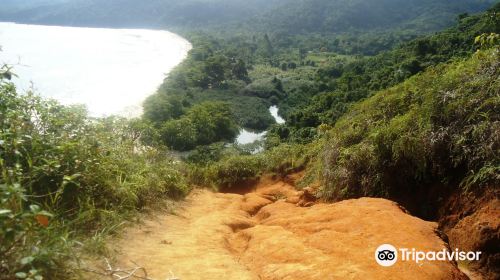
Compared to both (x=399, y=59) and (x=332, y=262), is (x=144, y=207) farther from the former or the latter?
(x=399, y=59)

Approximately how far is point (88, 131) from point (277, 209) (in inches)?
127

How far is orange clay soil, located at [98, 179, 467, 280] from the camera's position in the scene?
3.63 meters

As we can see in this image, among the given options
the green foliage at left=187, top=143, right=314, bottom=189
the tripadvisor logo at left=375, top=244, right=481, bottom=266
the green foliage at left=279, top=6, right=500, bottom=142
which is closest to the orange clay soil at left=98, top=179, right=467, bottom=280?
the tripadvisor logo at left=375, top=244, right=481, bottom=266

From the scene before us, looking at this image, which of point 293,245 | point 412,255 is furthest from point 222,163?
point 412,255

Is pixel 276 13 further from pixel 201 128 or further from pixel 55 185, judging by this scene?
pixel 55 185

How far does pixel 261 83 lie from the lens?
53500 mm

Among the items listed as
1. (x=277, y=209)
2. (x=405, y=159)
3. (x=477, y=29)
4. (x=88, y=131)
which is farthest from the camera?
A: (x=477, y=29)

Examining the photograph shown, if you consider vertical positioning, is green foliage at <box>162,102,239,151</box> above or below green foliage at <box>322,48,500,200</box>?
below

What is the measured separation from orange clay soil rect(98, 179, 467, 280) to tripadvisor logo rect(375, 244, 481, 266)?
61 millimetres

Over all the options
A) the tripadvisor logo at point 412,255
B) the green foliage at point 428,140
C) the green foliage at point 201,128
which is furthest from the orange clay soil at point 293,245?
the green foliage at point 201,128

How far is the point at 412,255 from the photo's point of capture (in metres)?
3.73

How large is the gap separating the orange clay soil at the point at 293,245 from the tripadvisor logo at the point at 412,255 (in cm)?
6

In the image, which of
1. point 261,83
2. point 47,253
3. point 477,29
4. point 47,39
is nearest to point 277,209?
point 47,253

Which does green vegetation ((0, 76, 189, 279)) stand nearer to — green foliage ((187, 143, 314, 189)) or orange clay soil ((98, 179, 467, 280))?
orange clay soil ((98, 179, 467, 280))
